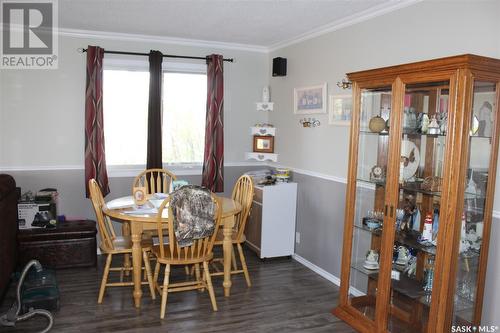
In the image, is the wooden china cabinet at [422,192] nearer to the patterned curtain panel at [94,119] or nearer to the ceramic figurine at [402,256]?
the ceramic figurine at [402,256]

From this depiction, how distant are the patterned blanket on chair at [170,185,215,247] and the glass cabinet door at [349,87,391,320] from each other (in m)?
1.10

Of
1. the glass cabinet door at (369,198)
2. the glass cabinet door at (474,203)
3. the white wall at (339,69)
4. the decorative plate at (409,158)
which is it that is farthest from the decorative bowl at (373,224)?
the white wall at (339,69)

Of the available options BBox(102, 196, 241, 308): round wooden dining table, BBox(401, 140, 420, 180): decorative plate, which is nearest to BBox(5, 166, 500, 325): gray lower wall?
BBox(102, 196, 241, 308): round wooden dining table

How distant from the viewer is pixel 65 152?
4.59 meters

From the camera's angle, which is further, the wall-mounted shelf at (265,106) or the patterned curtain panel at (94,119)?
the wall-mounted shelf at (265,106)

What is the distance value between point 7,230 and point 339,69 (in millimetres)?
3186

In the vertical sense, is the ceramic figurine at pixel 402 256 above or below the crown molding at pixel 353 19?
below

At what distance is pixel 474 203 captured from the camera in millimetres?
2523

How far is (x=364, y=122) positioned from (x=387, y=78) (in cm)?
39

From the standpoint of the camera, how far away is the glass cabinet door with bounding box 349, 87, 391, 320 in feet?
9.57

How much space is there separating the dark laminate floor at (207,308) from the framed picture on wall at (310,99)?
1683mm

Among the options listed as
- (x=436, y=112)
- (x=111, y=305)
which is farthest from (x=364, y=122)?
(x=111, y=305)

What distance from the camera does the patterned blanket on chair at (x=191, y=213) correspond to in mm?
3064

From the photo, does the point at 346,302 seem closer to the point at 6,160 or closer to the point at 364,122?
the point at 364,122
